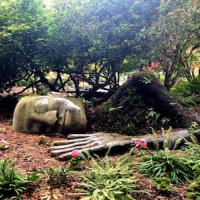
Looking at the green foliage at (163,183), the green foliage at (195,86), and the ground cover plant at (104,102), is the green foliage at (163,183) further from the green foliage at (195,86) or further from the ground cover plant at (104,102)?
the green foliage at (195,86)

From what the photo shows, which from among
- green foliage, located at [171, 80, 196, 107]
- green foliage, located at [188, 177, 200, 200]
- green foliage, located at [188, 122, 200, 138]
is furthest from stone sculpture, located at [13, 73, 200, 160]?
green foliage, located at [188, 177, 200, 200]

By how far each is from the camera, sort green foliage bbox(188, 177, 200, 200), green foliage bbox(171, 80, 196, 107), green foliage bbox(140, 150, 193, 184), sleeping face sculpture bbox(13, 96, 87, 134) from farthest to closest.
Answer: green foliage bbox(171, 80, 196, 107)
sleeping face sculpture bbox(13, 96, 87, 134)
green foliage bbox(140, 150, 193, 184)
green foliage bbox(188, 177, 200, 200)

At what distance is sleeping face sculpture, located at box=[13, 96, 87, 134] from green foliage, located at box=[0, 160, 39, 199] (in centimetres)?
238

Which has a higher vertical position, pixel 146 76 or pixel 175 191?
pixel 146 76

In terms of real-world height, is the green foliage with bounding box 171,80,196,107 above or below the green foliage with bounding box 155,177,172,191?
above

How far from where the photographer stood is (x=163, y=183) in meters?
4.05

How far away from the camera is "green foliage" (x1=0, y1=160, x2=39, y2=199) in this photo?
3.73 m

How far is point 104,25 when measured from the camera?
7.82 meters

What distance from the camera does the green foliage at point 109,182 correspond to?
363 centimetres

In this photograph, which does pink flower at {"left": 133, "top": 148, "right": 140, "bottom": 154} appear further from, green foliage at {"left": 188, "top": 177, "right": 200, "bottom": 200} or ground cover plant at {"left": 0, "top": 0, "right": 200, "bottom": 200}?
green foliage at {"left": 188, "top": 177, "right": 200, "bottom": 200}

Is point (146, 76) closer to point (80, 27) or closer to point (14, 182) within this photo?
point (80, 27)

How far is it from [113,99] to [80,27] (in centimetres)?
221

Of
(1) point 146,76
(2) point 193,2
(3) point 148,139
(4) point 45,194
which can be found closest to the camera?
(4) point 45,194

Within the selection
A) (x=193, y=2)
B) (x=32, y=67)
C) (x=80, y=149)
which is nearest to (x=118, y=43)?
(x=193, y=2)
